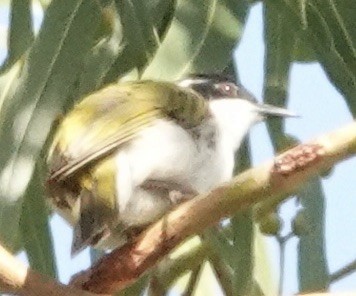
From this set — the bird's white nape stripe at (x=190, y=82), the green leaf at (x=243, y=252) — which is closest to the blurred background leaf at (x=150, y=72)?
the green leaf at (x=243, y=252)

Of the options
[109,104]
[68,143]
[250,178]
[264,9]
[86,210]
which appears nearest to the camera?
[250,178]

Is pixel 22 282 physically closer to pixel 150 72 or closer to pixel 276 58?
pixel 150 72

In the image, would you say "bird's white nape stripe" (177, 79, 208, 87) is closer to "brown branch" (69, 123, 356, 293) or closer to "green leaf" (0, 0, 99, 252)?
"green leaf" (0, 0, 99, 252)

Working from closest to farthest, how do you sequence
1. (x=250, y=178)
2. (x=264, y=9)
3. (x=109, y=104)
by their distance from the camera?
(x=250, y=178)
(x=109, y=104)
(x=264, y=9)

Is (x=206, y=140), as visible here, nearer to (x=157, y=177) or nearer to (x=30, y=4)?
(x=157, y=177)

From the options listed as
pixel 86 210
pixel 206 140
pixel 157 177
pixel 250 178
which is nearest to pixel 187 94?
pixel 206 140

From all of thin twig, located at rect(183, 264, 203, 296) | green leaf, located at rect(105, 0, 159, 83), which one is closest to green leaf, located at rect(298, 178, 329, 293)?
thin twig, located at rect(183, 264, 203, 296)

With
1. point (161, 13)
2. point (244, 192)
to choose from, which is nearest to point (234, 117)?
point (161, 13)
